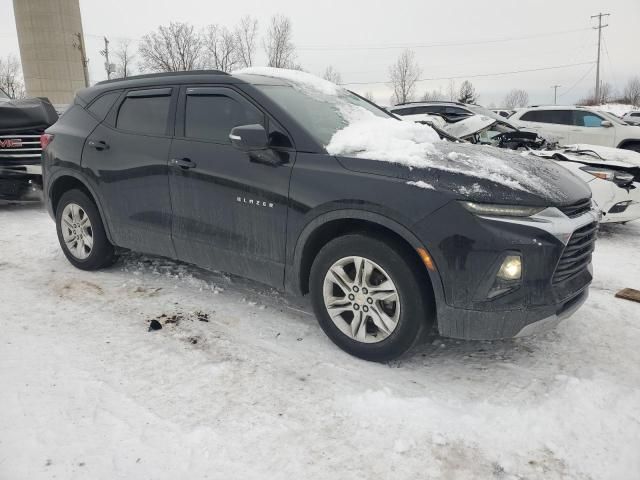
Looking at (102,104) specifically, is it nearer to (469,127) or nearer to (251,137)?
(251,137)

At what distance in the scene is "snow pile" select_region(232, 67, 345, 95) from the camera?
3903 millimetres

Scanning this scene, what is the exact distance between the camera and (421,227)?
2703 mm

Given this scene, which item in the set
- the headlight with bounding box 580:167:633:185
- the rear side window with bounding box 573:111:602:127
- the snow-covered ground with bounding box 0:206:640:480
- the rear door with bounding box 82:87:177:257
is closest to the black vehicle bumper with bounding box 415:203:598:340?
the snow-covered ground with bounding box 0:206:640:480

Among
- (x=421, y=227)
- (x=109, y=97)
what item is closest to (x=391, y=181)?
(x=421, y=227)


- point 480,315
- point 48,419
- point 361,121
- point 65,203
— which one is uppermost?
point 361,121

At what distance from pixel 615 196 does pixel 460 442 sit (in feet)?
16.4

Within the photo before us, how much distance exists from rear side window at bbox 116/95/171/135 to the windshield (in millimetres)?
940

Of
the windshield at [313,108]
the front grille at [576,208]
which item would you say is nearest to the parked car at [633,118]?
the front grille at [576,208]

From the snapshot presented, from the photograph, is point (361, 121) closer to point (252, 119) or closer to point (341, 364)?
point (252, 119)

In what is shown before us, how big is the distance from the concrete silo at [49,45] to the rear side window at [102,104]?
53159 millimetres

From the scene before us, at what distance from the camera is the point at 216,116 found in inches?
144

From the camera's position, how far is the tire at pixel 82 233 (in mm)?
4535

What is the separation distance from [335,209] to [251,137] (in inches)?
28.7

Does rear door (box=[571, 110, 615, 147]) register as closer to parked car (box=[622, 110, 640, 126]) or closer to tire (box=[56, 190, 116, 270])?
parked car (box=[622, 110, 640, 126])
